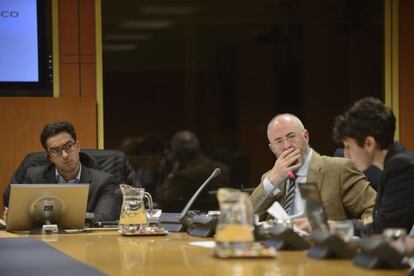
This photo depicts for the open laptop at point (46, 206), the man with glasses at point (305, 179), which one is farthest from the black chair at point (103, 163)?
the man with glasses at point (305, 179)

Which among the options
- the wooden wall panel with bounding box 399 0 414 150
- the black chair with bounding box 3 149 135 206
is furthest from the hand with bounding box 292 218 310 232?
the wooden wall panel with bounding box 399 0 414 150

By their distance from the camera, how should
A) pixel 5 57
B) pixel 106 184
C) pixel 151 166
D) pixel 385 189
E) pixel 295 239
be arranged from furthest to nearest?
1. pixel 151 166
2. pixel 5 57
3. pixel 106 184
4. pixel 385 189
5. pixel 295 239

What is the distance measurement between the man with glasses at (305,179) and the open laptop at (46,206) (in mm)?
927

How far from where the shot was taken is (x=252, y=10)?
754cm

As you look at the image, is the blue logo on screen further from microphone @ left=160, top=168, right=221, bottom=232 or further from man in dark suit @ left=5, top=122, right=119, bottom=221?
microphone @ left=160, top=168, right=221, bottom=232

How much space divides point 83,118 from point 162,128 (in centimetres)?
81

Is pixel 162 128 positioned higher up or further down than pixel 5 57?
further down

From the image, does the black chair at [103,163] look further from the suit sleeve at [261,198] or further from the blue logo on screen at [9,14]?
the blue logo on screen at [9,14]

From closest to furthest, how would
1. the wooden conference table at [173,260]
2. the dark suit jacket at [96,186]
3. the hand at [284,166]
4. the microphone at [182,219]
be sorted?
the wooden conference table at [173,260]
the microphone at [182,219]
the hand at [284,166]
the dark suit jacket at [96,186]

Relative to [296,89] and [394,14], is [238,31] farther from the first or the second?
[394,14]

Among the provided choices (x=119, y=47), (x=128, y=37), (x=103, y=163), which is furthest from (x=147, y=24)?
(x=103, y=163)

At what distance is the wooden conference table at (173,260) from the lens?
2498 mm

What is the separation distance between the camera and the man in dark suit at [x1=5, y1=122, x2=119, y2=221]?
5.06 metres

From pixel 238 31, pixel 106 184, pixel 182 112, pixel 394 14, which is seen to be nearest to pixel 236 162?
pixel 182 112
